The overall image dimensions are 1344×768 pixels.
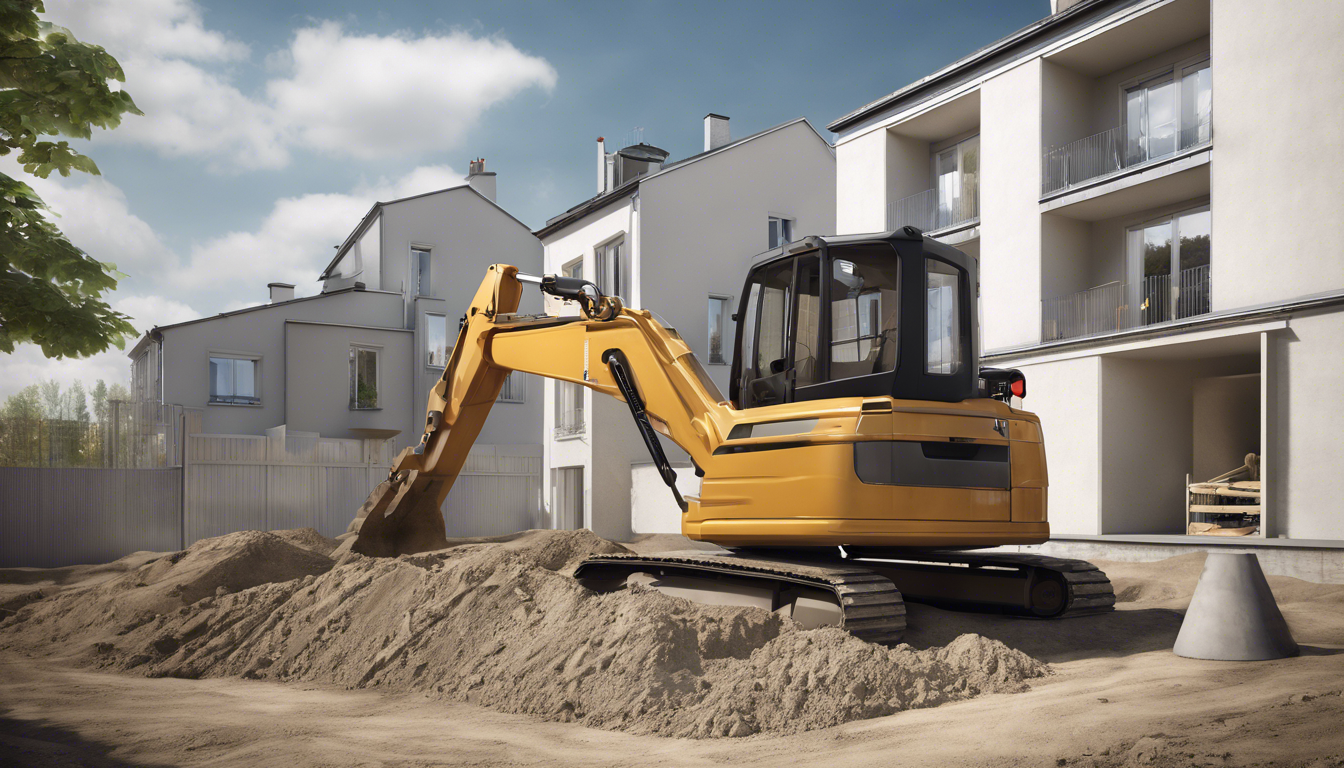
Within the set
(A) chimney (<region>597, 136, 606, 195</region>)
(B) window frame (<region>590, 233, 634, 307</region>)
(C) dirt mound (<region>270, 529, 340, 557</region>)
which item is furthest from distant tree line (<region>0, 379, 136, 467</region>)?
(A) chimney (<region>597, 136, 606, 195</region>)

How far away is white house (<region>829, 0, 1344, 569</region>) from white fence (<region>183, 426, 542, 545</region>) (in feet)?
41.3

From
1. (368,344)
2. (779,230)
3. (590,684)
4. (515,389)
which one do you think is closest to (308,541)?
(590,684)

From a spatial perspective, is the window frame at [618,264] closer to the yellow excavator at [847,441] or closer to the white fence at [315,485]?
the white fence at [315,485]

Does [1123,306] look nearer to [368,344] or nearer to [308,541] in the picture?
[308,541]

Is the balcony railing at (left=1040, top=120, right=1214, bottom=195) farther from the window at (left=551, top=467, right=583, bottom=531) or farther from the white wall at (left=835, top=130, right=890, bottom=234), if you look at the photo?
the window at (left=551, top=467, right=583, bottom=531)

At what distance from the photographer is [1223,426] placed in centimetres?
1803

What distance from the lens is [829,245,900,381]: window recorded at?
7707 mm

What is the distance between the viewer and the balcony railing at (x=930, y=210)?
21562 millimetres

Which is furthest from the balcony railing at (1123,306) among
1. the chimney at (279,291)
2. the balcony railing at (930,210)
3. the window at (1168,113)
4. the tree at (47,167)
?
the chimney at (279,291)

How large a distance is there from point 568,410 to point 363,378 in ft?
25.7

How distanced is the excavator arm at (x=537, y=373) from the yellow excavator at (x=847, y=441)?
0.03 metres

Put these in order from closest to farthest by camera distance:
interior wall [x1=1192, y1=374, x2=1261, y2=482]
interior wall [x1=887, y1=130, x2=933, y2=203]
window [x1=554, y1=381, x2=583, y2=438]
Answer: interior wall [x1=1192, y1=374, x2=1261, y2=482] < interior wall [x1=887, y1=130, x2=933, y2=203] < window [x1=554, y1=381, x2=583, y2=438]

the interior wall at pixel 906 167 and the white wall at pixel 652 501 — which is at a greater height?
the interior wall at pixel 906 167

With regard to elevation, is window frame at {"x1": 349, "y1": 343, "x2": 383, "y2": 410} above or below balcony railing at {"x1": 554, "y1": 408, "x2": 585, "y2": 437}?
above
